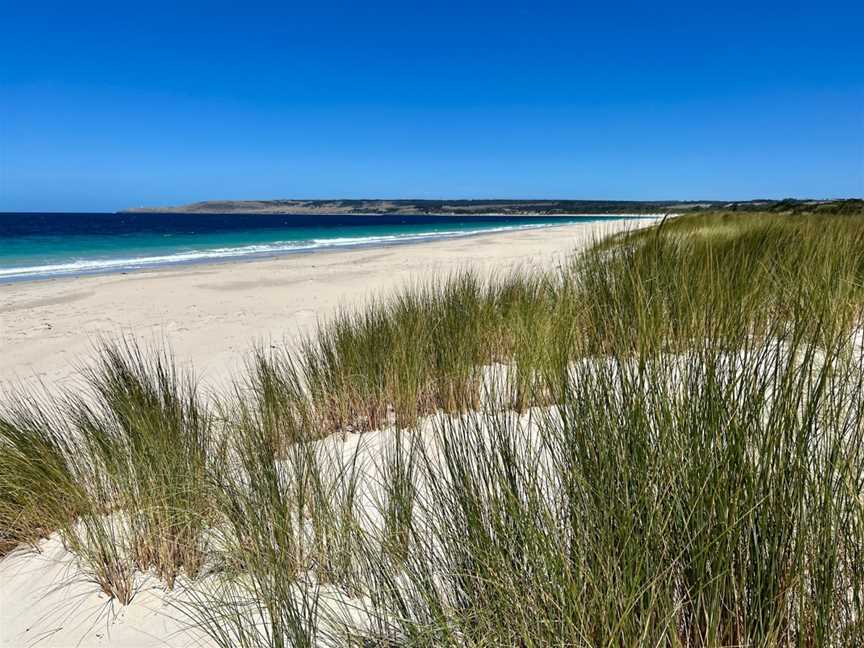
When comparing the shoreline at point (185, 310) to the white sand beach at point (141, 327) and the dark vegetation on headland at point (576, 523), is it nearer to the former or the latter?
the white sand beach at point (141, 327)

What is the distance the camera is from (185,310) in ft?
29.7

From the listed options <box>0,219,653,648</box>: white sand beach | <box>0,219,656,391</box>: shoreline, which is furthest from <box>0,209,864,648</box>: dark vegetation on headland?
<box>0,219,656,391</box>: shoreline

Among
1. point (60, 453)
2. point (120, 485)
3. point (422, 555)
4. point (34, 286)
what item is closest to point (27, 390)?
point (60, 453)

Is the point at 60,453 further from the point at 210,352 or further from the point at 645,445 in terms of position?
the point at 210,352

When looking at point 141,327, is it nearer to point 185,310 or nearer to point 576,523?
point 185,310

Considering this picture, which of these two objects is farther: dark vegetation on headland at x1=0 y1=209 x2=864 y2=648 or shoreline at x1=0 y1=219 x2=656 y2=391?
shoreline at x1=0 y1=219 x2=656 y2=391

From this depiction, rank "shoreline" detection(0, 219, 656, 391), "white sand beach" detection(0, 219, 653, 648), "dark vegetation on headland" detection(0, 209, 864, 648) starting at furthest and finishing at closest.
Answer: "shoreline" detection(0, 219, 656, 391)
"white sand beach" detection(0, 219, 653, 648)
"dark vegetation on headland" detection(0, 209, 864, 648)

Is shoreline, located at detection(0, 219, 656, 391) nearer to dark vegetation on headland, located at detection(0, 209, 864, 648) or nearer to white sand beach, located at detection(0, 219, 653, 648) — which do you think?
white sand beach, located at detection(0, 219, 653, 648)

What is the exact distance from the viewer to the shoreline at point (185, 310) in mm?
5762

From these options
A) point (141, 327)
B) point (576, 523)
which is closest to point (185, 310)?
point (141, 327)

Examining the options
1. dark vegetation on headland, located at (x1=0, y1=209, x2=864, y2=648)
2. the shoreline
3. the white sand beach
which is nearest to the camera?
dark vegetation on headland, located at (x1=0, y1=209, x2=864, y2=648)

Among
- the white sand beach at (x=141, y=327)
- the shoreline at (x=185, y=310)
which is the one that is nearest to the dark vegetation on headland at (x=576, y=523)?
the white sand beach at (x=141, y=327)

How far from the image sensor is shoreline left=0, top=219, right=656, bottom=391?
576cm

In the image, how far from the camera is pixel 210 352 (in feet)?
19.5
